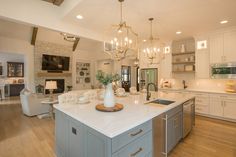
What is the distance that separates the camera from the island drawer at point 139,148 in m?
1.39

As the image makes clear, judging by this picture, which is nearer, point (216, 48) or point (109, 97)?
point (109, 97)

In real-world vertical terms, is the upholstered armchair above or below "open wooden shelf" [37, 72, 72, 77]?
below

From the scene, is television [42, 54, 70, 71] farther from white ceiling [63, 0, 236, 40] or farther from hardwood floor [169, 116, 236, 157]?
hardwood floor [169, 116, 236, 157]

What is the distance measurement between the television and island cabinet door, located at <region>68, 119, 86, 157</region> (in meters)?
6.30

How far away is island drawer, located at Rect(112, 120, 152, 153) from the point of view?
1.29m

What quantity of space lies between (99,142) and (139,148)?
0.55 m

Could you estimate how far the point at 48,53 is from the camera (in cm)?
730

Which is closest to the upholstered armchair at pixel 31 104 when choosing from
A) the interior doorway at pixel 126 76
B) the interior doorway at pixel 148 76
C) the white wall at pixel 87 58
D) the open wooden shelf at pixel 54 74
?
the open wooden shelf at pixel 54 74

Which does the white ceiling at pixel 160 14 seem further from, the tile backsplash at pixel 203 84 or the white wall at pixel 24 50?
the white wall at pixel 24 50

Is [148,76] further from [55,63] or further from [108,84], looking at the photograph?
[55,63]

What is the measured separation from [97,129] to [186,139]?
8.44 ft

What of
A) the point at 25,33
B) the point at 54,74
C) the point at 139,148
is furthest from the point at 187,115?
the point at 25,33

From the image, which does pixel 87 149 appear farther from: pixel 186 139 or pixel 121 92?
pixel 186 139

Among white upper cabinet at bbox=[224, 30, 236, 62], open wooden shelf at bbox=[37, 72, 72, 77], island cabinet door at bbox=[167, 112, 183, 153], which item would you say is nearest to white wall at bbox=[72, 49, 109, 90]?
open wooden shelf at bbox=[37, 72, 72, 77]
